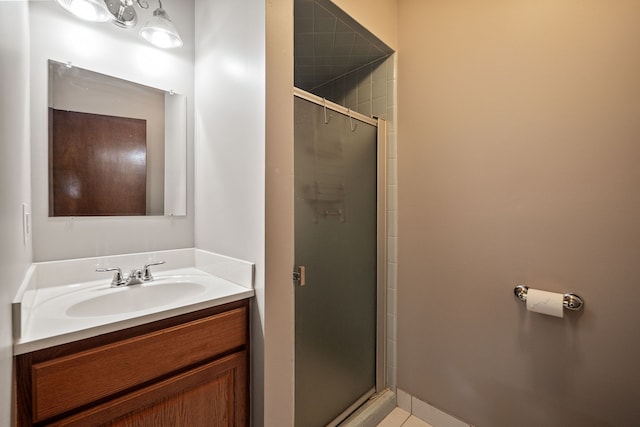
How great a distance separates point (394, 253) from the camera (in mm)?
1698

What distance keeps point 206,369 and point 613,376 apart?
1.51 meters

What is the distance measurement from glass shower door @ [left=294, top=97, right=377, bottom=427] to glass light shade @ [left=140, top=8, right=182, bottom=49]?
0.70 meters

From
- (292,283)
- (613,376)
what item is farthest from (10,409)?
(613,376)

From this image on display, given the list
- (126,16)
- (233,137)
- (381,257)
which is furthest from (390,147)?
(126,16)

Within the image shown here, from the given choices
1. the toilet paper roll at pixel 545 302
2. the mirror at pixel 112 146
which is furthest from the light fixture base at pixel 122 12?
the toilet paper roll at pixel 545 302

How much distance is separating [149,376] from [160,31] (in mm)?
1437

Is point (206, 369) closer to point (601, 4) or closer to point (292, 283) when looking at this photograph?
point (292, 283)

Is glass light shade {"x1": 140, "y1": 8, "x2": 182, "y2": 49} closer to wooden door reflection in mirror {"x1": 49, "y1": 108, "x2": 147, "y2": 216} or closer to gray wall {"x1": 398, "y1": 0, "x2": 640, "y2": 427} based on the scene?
wooden door reflection in mirror {"x1": 49, "y1": 108, "x2": 147, "y2": 216}

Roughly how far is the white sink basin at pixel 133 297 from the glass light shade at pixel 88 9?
1.12 meters

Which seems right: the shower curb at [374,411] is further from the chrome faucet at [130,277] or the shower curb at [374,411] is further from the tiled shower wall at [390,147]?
→ the chrome faucet at [130,277]

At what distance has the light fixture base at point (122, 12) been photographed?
122cm

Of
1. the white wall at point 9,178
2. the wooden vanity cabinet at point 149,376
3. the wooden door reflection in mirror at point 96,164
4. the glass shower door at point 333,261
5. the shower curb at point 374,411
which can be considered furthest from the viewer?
the shower curb at point 374,411

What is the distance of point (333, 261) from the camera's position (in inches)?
57.4

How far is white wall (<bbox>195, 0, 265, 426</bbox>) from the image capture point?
1.08 m
